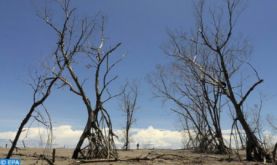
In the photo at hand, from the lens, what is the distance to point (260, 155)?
15836 millimetres

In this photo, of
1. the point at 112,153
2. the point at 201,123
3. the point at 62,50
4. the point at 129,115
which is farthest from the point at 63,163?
the point at 129,115

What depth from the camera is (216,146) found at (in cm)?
2475

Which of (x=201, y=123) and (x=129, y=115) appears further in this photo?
(x=129, y=115)

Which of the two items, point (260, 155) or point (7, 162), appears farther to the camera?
point (260, 155)

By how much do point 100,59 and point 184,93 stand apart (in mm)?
14671

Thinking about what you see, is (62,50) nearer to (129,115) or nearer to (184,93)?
(184,93)

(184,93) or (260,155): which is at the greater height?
(184,93)

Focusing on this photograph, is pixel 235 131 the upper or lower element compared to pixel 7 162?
upper

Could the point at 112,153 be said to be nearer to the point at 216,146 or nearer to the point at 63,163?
the point at 63,163

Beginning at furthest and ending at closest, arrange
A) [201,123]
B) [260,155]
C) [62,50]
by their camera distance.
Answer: [201,123], [62,50], [260,155]

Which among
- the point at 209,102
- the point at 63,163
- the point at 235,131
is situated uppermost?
the point at 209,102

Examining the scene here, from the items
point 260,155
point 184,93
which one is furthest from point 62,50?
point 184,93

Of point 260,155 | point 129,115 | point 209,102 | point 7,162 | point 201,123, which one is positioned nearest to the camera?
point 7,162

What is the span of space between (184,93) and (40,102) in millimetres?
21166
